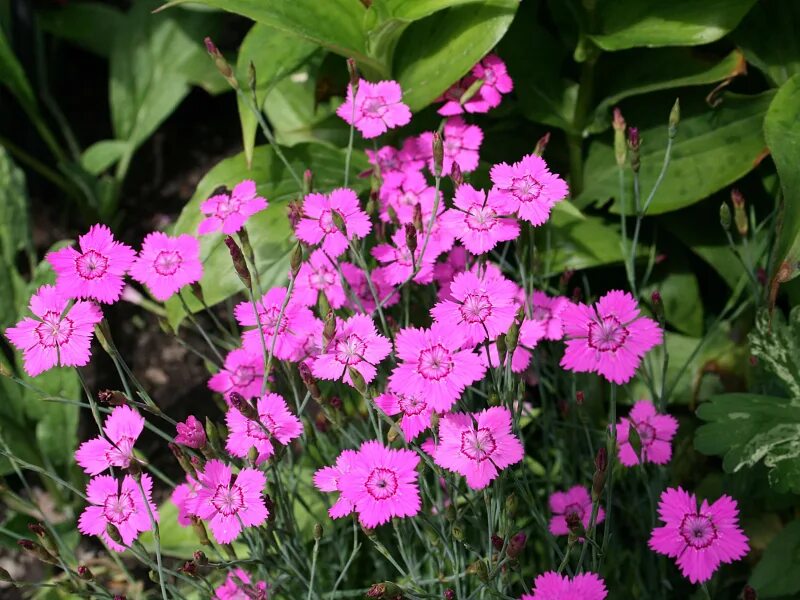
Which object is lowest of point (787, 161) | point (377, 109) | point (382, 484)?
point (382, 484)

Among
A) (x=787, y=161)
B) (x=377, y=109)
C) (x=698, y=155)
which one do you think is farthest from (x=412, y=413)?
(x=698, y=155)

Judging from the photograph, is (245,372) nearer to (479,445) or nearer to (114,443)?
(114,443)

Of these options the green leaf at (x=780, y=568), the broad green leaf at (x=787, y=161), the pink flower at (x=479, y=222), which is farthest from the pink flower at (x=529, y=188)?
the green leaf at (x=780, y=568)

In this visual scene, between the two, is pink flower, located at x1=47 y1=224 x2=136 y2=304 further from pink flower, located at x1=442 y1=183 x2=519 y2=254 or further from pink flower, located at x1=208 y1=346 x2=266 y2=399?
pink flower, located at x1=442 y1=183 x2=519 y2=254

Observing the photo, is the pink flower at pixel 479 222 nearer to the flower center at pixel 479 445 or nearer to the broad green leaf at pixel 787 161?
the flower center at pixel 479 445

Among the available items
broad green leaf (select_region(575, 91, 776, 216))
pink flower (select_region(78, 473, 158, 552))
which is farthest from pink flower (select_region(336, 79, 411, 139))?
pink flower (select_region(78, 473, 158, 552))

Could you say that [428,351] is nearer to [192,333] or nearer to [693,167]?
[693,167]
